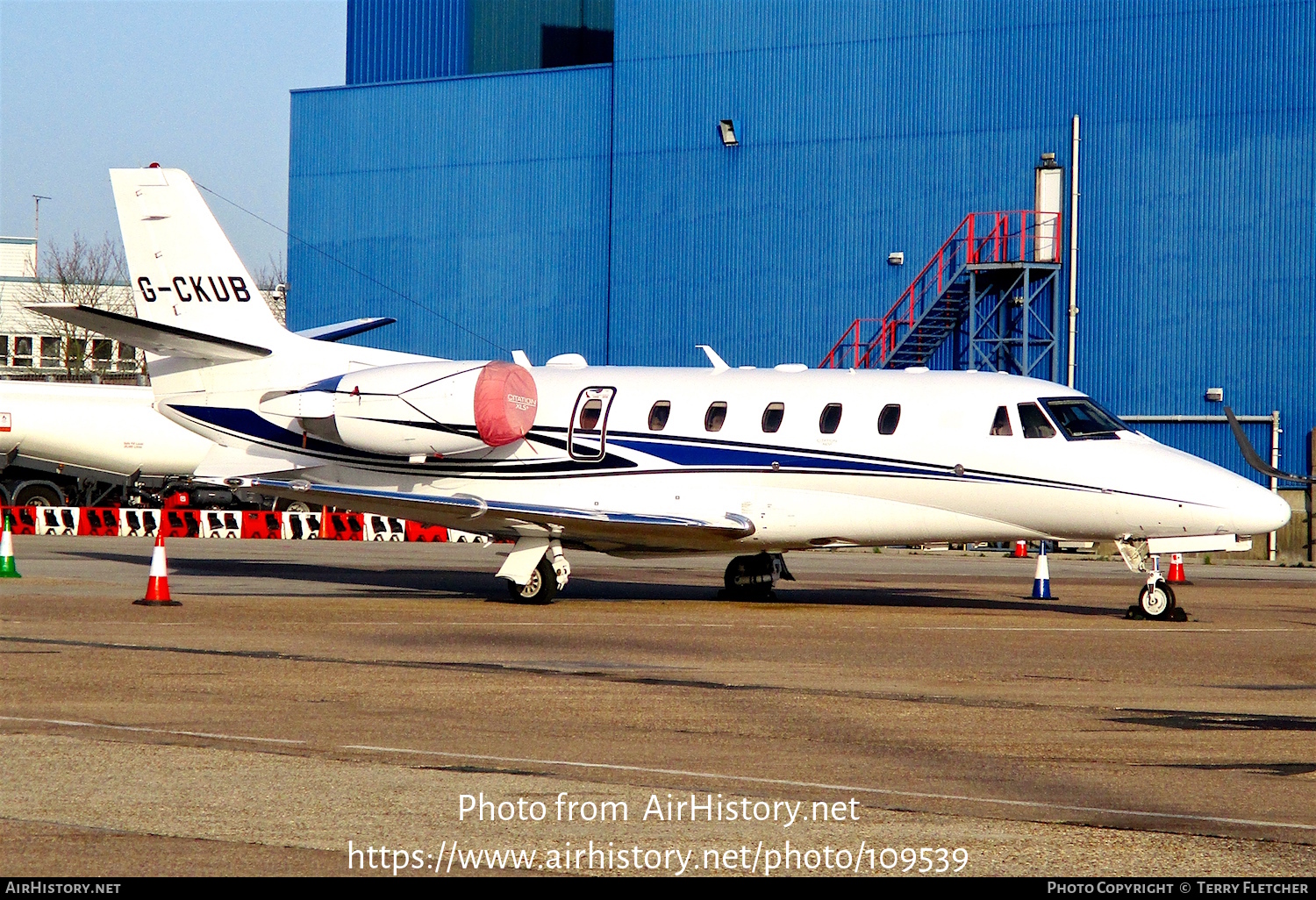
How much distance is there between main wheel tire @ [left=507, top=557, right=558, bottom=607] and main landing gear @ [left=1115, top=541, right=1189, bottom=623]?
22.9ft

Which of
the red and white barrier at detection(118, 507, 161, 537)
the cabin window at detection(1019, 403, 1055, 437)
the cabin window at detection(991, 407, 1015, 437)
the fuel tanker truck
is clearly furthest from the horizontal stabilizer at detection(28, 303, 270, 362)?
the red and white barrier at detection(118, 507, 161, 537)

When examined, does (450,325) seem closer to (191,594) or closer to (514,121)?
(514,121)

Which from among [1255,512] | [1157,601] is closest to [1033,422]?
[1157,601]

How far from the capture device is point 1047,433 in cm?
1805

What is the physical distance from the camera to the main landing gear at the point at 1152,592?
1792 centimetres

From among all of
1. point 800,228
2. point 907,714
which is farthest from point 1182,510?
point 800,228

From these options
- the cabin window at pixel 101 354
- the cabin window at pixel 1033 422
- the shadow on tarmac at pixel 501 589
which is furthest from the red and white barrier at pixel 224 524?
the cabin window at pixel 101 354

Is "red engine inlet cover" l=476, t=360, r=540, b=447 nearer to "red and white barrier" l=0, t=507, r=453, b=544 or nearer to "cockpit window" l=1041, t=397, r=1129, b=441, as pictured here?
"cockpit window" l=1041, t=397, r=1129, b=441

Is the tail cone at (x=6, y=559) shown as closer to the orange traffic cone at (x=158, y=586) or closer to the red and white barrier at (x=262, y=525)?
the orange traffic cone at (x=158, y=586)

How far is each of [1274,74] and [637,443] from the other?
23.0 meters

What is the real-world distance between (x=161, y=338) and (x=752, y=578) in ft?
28.3

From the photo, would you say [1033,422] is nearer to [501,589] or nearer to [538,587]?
[538,587]

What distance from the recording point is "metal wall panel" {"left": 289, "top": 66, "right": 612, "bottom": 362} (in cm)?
4319

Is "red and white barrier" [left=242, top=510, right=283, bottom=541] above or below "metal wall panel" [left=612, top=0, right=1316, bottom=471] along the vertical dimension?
below
